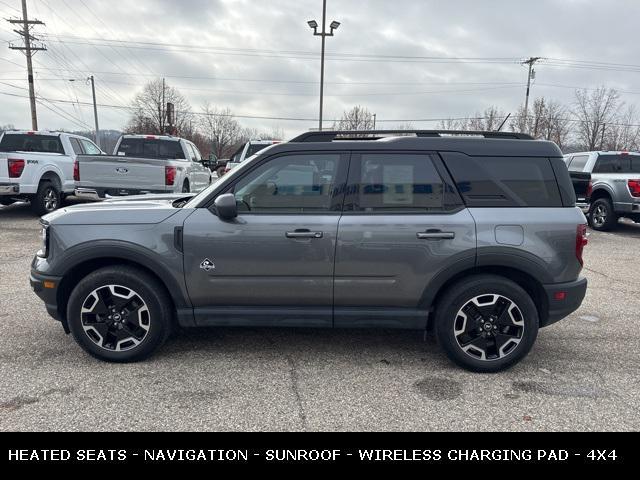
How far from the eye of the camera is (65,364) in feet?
11.4

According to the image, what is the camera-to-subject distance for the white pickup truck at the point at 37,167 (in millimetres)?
9867

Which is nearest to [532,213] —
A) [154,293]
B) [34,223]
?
[154,293]

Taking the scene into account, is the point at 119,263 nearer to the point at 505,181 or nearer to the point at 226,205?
the point at 226,205

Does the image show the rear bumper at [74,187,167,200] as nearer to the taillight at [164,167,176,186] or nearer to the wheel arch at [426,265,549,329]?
the taillight at [164,167,176,186]

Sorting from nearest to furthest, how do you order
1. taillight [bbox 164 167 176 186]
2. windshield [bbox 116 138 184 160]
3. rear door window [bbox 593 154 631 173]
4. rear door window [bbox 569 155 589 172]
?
taillight [bbox 164 167 176 186] < rear door window [bbox 593 154 631 173] < rear door window [bbox 569 155 589 172] < windshield [bbox 116 138 184 160]

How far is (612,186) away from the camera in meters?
10.3

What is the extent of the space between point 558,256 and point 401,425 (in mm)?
1784

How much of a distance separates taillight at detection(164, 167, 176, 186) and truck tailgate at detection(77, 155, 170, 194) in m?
0.07

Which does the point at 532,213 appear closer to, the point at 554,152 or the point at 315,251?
the point at 554,152

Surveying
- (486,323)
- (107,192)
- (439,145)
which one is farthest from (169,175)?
(486,323)

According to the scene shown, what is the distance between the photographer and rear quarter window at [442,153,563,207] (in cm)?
333

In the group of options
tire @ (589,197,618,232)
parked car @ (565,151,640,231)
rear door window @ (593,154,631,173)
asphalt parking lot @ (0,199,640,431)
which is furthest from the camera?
rear door window @ (593,154,631,173)

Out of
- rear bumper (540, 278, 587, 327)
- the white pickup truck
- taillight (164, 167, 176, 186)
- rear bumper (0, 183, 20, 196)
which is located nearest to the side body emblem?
rear bumper (540, 278, 587, 327)
